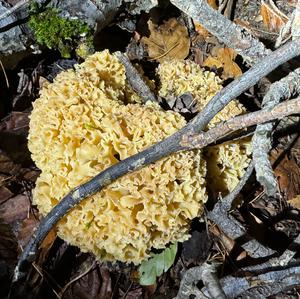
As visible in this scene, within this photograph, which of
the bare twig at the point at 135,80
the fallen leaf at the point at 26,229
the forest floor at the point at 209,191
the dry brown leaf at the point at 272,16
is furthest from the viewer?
the dry brown leaf at the point at 272,16

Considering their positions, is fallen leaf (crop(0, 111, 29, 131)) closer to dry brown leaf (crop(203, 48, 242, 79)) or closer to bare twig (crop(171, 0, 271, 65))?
bare twig (crop(171, 0, 271, 65))

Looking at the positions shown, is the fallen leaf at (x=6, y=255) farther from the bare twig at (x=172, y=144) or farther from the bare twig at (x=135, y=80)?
the bare twig at (x=135, y=80)

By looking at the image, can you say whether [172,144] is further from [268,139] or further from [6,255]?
[6,255]

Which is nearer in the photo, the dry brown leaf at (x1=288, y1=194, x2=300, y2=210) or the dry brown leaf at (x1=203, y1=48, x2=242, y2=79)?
the dry brown leaf at (x1=288, y1=194, x2=300, y2=210)

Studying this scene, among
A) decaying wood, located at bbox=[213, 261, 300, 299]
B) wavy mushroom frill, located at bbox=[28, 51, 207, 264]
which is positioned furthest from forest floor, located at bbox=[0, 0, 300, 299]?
wavy mushroom frill, located at bbox=[28, 51, 207, 264]

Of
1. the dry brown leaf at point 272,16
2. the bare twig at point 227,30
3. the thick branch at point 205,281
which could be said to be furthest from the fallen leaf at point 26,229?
the dry brown leaf at point 272,16

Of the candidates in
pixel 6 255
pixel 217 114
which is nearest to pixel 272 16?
pixel 217 114
